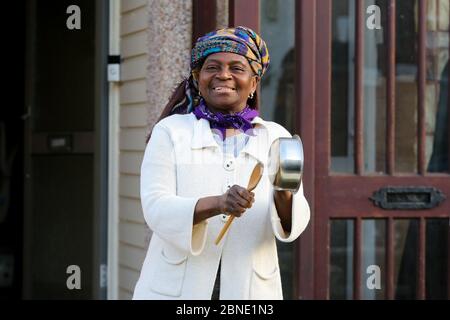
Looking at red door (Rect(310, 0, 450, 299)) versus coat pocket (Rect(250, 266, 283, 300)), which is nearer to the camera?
coat pocket (Rect(250, 266, 283, 300))

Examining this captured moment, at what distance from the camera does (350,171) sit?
384 centimetres

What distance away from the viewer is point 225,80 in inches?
98.7

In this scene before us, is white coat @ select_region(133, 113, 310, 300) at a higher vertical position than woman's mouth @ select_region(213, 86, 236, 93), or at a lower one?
lower

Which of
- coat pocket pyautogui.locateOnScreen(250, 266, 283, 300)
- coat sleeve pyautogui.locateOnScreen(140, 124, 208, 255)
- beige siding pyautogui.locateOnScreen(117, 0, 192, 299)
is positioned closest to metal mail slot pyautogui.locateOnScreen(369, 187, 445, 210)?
beige siding pyautogui.locateOnScreen(117, 0, 192, 299)

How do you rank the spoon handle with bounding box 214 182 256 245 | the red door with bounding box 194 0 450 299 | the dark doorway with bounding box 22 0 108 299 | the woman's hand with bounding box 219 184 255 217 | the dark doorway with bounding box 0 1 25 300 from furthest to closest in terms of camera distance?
the dark doorway with bounding box 0 1 25 300, the dark doorway with bounding box 22 0 108 299, the red door with bounding box 194 0 450 299, the spoon handle with bounding box 214 182 256 245, the woman's hand with bounding box 219 184 255 217

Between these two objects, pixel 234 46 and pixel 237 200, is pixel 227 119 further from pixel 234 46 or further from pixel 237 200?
pixel 237 200

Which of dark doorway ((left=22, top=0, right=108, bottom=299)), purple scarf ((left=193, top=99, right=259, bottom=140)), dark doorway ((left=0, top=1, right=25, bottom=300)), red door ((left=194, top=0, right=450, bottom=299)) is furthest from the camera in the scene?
dark doorway ((left=0, top=1, right=25, bottom=300))

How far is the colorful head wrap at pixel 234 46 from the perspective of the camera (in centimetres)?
251

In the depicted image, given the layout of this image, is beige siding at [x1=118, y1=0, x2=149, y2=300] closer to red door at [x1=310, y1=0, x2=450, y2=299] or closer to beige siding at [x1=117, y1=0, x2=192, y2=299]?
beige siding at [x1=117, y1=0, x2=192, y2=299]

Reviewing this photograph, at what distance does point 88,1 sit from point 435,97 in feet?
6.50

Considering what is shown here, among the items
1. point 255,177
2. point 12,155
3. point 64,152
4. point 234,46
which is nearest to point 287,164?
point 255,177

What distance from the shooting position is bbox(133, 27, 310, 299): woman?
2465mm

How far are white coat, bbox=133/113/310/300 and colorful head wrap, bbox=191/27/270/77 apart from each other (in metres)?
0.23
